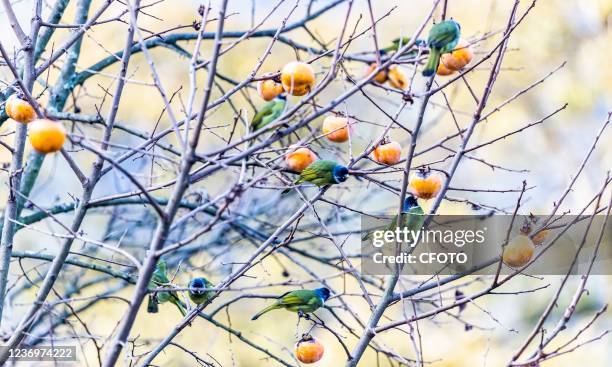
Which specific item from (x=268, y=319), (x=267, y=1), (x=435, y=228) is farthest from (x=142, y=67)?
(x=435, y=228)

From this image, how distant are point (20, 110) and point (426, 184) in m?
1.45

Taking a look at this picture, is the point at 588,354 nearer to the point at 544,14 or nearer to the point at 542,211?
the point at 542,211

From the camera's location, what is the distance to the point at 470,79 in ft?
30.2

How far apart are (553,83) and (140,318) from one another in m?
5.91

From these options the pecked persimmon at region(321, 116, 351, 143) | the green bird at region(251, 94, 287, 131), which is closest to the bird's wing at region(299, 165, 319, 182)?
the pecked persimmon at region(321, 116, 351, 143)

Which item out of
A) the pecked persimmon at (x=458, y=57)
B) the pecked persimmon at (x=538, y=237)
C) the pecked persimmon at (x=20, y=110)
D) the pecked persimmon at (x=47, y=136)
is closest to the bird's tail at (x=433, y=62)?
the pecked persimmon at (x=458, y=57)

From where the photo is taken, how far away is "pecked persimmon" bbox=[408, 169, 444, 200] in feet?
8.63

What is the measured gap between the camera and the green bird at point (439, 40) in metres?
2.41

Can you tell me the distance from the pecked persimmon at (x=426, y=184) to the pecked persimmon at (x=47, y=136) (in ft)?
4.33

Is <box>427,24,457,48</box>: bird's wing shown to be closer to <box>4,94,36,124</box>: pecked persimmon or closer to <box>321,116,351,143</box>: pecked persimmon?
<box>321,116,351,143</box>: pecked persimmon

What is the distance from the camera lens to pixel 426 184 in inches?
104

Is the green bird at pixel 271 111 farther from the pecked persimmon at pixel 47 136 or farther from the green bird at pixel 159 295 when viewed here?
the pecked persimmon at pixel 47 136

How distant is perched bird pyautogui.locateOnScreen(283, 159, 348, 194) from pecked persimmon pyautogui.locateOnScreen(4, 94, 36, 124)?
0.97m

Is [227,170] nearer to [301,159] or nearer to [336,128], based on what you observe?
[301,159]
